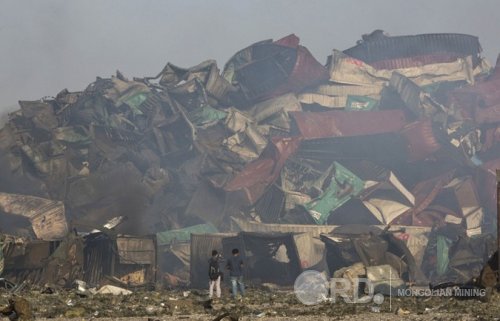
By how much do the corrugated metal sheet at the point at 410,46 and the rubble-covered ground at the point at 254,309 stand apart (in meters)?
28.2

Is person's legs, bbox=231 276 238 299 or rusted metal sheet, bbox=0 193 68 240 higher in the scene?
rusted metal sheet, bbox=0 193 68 240

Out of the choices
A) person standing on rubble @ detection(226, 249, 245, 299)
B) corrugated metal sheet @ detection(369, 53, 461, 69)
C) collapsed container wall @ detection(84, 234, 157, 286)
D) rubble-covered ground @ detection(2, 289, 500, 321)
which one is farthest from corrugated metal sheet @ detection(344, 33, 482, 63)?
rubble-covered ground @ detection(2, 289, 500, 321)

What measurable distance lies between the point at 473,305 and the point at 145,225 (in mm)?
17578

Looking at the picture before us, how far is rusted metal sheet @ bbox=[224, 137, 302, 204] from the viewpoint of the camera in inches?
1188

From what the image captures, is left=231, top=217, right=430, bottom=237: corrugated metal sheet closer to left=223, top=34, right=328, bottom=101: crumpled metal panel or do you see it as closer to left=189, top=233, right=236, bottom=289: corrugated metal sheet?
left=189, top=233, right=236, bottom=289: corrugated metal sheet

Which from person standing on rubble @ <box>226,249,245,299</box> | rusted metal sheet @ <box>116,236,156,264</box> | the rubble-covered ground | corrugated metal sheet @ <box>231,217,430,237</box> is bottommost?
the rubble-covered ground

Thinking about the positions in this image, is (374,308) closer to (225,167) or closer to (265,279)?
(265,279)

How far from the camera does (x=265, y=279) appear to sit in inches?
894

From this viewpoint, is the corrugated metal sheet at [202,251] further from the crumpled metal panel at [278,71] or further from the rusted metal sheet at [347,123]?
the crumpled metal panel at [278,71]

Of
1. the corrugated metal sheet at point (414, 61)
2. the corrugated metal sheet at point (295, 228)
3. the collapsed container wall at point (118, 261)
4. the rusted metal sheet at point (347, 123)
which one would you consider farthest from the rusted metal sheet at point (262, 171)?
the corrugated metal sheet at point (414, 61)

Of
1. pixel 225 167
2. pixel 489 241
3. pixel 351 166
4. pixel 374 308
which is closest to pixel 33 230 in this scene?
pixel 225 167

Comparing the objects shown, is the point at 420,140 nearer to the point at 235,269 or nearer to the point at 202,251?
the point at 202,251

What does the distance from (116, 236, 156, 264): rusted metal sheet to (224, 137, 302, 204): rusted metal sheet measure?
860cm

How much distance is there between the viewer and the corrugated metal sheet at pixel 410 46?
42750mm
